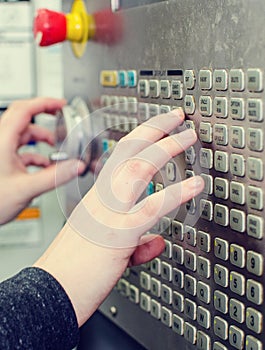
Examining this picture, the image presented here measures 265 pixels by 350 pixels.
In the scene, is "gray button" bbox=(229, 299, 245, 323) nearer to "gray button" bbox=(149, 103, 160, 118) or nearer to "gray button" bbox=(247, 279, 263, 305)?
"gray button" bbox=(247, 279, 263, 305)

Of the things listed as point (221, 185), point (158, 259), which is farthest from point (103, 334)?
point (221, 185)

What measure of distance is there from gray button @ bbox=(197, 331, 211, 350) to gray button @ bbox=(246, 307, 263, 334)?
0.05 meters

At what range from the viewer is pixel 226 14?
0.33 m

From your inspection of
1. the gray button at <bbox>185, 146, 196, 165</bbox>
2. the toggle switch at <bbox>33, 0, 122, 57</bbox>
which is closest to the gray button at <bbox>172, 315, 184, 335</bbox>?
the gray button at <bbox>185, 146, 196, 165</bbox>

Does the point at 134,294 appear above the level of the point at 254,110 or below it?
below

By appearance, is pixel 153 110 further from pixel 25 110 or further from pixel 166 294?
pixel 25 110

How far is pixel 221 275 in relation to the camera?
35 cm

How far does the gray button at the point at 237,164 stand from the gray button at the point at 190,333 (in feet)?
0.36

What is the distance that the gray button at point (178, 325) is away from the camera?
1.33 ft

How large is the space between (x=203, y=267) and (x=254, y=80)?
0.39ft

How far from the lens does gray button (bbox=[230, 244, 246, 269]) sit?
33 centimetres

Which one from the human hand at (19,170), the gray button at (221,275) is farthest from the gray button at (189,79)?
the human hand at (19,170)

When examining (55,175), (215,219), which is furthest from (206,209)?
(55,175)

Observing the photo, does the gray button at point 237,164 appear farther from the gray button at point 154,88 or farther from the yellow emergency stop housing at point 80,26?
the yellow emergency stop housing at point 80,26
